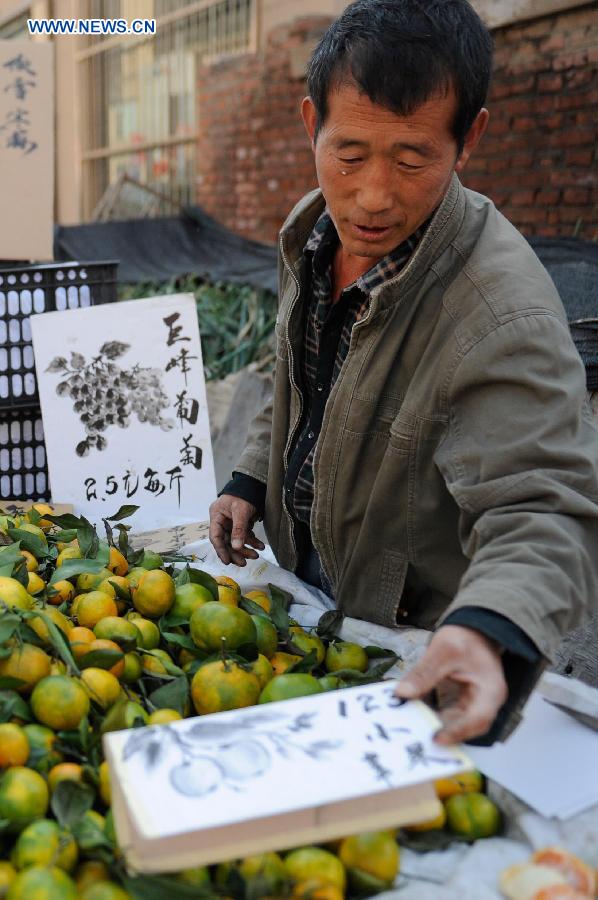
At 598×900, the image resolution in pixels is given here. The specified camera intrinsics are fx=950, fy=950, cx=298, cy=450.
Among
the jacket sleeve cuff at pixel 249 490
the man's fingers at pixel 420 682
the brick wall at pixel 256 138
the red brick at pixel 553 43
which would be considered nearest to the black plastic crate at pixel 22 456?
the jacket sleeve cuff at pixel 249 490

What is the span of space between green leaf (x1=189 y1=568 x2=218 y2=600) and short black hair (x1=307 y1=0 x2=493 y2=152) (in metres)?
0.89

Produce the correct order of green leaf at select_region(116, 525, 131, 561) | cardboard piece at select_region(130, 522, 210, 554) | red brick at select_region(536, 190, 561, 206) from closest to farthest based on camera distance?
green leaf at select_region(116, 525, 131, 561), cardboard piece at select_region(130, 522, 210, 554), red brick at select_region(536, 190, 561, 206)

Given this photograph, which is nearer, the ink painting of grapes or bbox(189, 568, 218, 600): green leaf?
bbox(189, 568, 218, 600): green leaf

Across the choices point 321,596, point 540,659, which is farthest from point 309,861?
point 321,596

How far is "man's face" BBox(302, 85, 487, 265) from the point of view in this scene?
148 centimetres

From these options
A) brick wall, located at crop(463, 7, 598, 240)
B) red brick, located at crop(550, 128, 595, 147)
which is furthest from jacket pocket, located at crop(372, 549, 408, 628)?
red brick, located at crop(550, 128, 595, 147)

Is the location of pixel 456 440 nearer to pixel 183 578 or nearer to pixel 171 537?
pixel 183 578

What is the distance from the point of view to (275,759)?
42.3 inches

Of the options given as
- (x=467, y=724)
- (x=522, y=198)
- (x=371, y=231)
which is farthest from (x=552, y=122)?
(x=467, y=724)

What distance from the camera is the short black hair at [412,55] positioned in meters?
1.45

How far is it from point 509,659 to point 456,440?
1.33ft

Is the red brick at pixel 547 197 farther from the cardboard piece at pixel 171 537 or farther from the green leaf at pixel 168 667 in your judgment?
the green leaf at pixel 168 667

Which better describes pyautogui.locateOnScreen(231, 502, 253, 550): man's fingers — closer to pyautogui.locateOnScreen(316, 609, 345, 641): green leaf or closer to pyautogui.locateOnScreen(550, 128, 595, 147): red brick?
pyautogui.locateOnScreen(316, 609, 345, 641): green leaf

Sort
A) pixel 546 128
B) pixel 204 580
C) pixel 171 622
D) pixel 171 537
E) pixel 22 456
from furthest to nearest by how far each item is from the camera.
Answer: pixel 546 128
pixel 22 456
pixel 171 537
pixel 204 580
pixel 171 622
